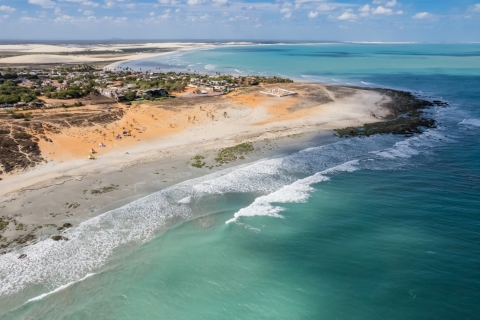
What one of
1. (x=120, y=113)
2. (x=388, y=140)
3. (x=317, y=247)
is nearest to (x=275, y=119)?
(x=388, y=140)

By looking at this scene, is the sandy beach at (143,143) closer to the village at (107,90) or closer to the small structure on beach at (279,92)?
the small structure on beach at (279,92)

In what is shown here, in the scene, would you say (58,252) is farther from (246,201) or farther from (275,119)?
(275,119)

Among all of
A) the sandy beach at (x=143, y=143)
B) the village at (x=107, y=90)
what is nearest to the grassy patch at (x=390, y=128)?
the sandy beach at (x=143, y=143)

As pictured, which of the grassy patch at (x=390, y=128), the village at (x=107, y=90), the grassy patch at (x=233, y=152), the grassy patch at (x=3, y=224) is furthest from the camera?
the village at (x=107, y=90)

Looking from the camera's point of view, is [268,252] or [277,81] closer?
[268,252]

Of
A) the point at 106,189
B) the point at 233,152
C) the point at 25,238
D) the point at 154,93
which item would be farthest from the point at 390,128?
the point at 25,238

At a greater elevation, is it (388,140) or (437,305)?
(388,140)

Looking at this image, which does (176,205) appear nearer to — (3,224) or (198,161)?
(198,161)
